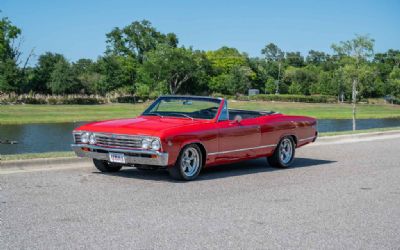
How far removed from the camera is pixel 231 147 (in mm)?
10625

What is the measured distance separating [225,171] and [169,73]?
64.2 m

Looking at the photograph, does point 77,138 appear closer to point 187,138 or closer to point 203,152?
point 187,138

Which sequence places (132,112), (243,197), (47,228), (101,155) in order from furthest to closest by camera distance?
(132,112), (101,155), (243,197), (47,228)

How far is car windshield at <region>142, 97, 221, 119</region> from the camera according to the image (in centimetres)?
1068

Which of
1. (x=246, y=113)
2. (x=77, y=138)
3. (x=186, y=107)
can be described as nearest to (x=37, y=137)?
(x=246, y=113)

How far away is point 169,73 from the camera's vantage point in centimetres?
7481

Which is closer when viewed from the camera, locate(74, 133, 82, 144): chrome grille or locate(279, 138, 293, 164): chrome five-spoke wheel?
locate(74, 133, 82, 144): chrome grille

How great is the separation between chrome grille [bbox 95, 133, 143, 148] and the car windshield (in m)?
1.49

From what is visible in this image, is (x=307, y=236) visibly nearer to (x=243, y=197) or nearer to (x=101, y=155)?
(x=243, y=197)

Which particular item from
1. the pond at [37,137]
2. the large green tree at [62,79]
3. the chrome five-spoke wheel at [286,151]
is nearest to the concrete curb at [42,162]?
the chrome five-spoke wheel at [286,151]

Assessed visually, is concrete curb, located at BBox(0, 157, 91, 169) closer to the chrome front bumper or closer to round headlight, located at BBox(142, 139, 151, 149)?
the chrome front bumper

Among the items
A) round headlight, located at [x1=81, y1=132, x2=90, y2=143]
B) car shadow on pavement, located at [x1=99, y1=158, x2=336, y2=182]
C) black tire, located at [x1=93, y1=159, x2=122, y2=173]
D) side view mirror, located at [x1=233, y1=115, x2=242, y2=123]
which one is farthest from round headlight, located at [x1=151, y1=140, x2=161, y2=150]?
side view mirror, located at [x1=233, y1=115, x2=242, y2=123]

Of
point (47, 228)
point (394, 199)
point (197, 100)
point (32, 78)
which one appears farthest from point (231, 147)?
point (32, 78)

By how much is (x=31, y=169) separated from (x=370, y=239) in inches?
253
